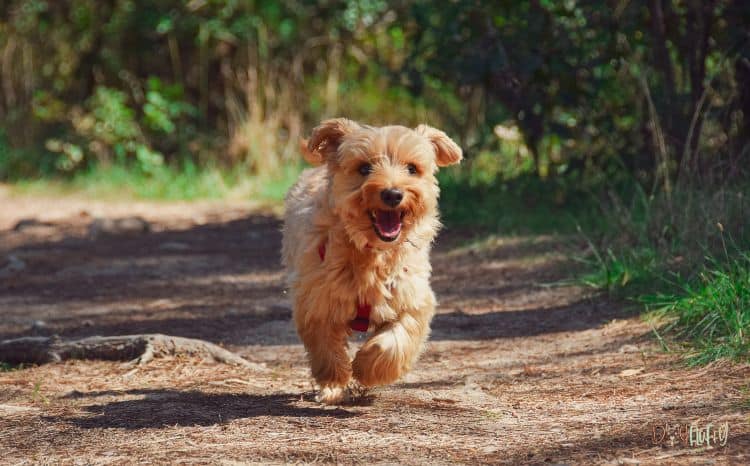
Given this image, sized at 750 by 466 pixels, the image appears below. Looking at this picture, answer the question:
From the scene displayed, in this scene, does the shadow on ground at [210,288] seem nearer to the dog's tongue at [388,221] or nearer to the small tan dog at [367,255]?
the small tan dog at [367,255]

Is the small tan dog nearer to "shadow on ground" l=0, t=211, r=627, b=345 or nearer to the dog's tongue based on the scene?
the dog's tongue

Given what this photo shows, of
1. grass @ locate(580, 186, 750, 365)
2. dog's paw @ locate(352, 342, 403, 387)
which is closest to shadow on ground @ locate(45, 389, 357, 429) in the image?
dog's paw @ locate(352, 342, 403, 387)

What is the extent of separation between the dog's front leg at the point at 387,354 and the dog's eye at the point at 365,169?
67cm

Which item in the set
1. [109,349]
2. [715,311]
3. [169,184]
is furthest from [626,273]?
[169,184]

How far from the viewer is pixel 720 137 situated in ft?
27.0

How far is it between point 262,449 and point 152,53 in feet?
38.3

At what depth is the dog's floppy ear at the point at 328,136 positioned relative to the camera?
4.74m

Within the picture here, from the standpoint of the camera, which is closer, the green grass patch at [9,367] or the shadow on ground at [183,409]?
the shadow on ground at [183,409]

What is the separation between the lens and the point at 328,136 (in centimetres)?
478

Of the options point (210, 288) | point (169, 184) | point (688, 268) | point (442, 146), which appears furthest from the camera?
point (169, 184)

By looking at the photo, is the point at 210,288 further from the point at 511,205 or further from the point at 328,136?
the point at 328,136

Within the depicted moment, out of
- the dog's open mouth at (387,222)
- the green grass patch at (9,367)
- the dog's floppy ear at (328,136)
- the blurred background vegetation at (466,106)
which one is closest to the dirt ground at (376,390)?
the green grass patch at (9,367)

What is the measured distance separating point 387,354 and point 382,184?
713mm

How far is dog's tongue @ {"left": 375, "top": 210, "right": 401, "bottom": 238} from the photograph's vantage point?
14.5 ft
